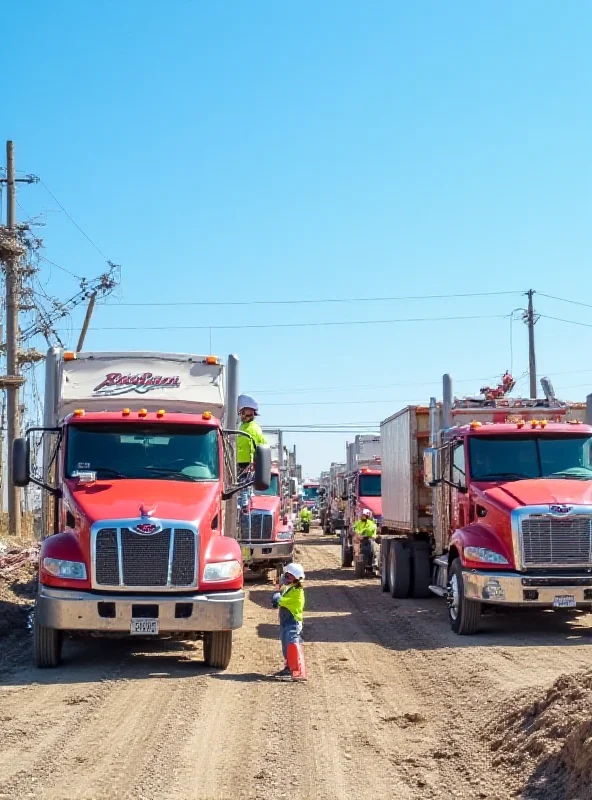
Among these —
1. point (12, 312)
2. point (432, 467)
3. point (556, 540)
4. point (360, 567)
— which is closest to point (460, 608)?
point (556, 540)

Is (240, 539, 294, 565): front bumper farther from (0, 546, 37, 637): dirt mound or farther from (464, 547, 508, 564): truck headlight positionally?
(464, 547, 508, 564): truck headlight

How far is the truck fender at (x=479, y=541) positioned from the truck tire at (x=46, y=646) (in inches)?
216

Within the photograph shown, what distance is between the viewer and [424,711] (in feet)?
29.8

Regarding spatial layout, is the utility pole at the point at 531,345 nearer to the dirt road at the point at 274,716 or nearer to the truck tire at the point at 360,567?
the truck tire at the point at 360,567

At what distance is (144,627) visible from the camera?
10.7 meters

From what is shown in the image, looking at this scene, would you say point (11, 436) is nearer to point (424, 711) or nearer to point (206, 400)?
point (206, 400)

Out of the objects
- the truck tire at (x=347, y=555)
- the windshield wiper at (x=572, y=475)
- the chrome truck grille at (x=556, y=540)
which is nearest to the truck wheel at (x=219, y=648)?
the chrome truck grille at (x=556, y=540)

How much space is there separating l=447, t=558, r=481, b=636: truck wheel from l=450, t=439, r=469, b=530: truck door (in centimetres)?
89

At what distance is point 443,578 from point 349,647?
3.33 meters

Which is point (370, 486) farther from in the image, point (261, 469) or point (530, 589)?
point (261, 469)

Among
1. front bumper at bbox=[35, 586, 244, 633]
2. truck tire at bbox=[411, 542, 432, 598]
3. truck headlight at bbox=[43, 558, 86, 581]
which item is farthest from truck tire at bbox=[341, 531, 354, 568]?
truck headlight at bbox=[43, 558, 86, 581]

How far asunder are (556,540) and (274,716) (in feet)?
19.3

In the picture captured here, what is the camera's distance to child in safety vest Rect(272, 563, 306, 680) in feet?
34.8

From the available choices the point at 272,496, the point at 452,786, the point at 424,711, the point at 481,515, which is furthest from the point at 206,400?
the point at 272,496
